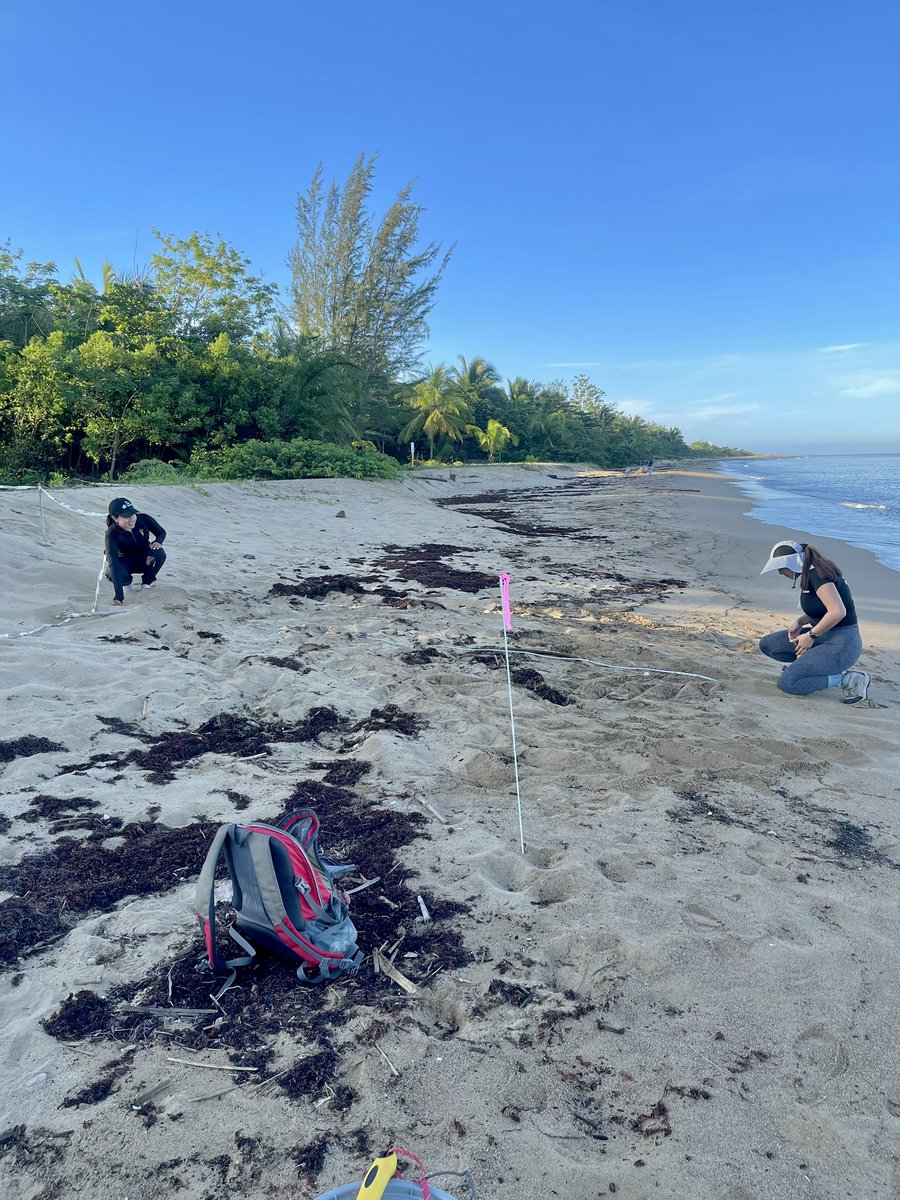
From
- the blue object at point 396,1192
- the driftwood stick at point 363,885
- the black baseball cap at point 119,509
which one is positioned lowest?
the driftwood stick at point 363,885

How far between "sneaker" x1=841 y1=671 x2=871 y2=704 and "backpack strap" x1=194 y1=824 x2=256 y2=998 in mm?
4627

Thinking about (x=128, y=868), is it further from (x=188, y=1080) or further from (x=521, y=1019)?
(x=521, y=1019)

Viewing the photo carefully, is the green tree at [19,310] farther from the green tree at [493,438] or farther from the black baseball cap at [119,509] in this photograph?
the green tree at [493,438]

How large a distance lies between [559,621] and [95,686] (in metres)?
4.31

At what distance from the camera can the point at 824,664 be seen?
514cm

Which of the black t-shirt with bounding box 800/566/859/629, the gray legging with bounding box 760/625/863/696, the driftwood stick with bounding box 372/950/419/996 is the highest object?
the black t-shirt with bounding box 800/566/859/629

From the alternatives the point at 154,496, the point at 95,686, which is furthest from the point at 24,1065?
the point at 154,496

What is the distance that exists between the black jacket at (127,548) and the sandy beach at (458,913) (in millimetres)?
305

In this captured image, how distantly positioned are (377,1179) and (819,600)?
509 centimetres

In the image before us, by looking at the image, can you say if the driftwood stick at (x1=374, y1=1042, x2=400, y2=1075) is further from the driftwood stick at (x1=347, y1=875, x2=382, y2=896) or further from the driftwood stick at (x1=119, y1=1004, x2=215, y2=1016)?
the driftwood stick at (x1=347, y1=875, x2=382, y2=896)

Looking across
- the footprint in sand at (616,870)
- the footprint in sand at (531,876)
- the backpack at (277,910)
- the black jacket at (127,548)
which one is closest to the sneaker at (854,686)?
the footprint in sand at (616,870)

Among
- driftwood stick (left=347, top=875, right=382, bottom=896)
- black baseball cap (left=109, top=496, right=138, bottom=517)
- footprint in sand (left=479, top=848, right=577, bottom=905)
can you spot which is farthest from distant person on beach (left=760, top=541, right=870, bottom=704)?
black baseball cap (left=109, top=496, right=138, bottom=517)

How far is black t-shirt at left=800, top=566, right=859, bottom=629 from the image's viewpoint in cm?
520

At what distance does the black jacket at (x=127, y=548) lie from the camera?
20.6 ft
